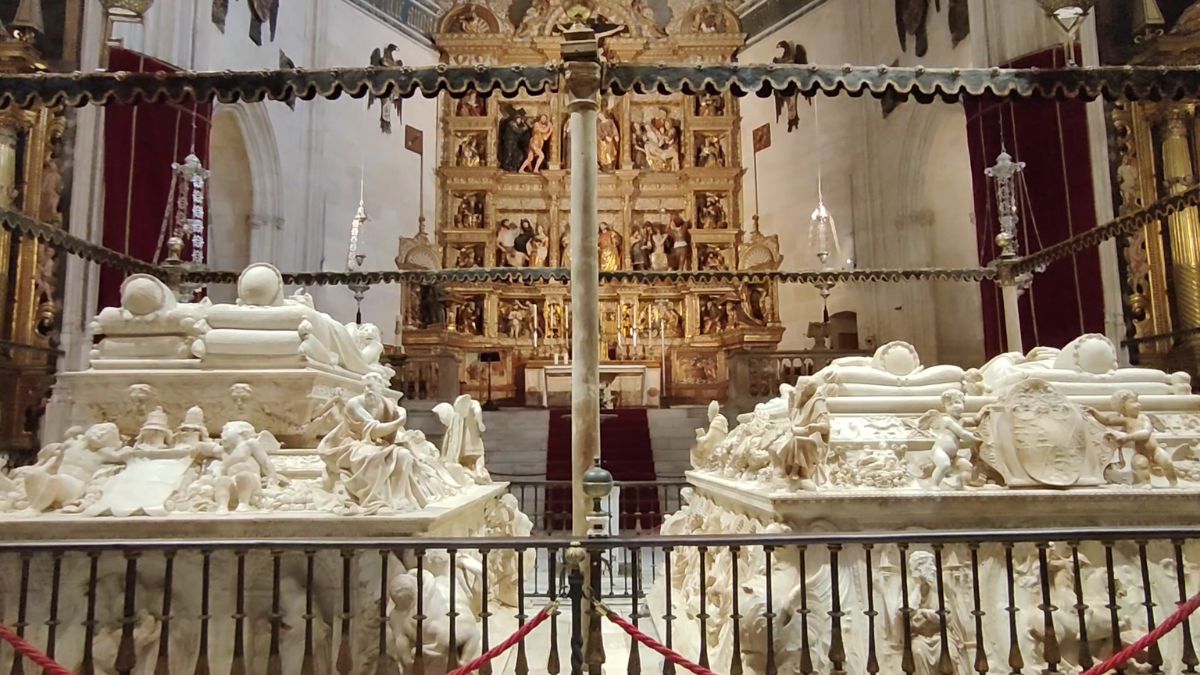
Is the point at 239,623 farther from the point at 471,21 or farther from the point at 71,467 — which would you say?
the point at 471,21

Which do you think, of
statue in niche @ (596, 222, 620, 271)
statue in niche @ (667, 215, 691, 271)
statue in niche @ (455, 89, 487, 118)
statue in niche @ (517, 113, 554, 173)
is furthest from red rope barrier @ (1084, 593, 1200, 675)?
statue in niche @ (455, 89, 487, 118)

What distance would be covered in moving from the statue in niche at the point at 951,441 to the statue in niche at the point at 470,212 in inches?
484

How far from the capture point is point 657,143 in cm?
1617

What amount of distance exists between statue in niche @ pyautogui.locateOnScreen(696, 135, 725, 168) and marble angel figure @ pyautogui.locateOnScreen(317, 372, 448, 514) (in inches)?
501

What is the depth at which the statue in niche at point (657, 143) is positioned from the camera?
16.1 m

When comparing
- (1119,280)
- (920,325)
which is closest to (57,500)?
A: (1119,280)

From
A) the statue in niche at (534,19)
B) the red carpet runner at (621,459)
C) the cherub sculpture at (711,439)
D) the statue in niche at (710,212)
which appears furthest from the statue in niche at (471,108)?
the cherub sculpture at (711,439)

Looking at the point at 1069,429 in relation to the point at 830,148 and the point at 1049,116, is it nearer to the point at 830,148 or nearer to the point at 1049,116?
the point at 1049,116

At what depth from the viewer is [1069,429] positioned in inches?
165

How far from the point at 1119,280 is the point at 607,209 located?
9069mm

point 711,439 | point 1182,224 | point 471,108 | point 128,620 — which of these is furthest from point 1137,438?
point 471,108

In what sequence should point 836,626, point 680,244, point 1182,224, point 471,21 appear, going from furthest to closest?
point 471,21, point 680,244, point 1182,224, point 836,626

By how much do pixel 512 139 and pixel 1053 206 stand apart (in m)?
10.0

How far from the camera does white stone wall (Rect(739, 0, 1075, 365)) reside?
1307 cm
